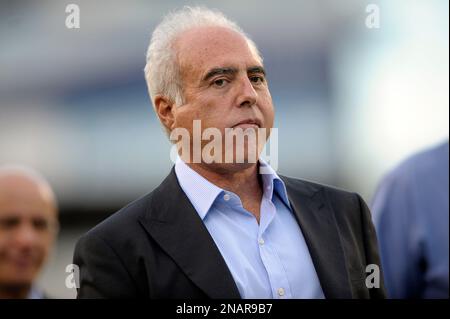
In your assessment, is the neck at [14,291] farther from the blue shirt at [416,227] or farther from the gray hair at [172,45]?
the blue shirt at [416,227]

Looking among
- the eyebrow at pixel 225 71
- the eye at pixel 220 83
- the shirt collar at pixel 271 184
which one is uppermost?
the eyebrow at pixel 225 71

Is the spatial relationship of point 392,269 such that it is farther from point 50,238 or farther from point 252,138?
point 50,238

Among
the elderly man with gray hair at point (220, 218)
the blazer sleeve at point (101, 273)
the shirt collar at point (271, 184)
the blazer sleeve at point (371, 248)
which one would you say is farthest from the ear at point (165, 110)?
the blazer sleeve at point (371, 248)

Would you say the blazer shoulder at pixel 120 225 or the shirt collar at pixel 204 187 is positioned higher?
the shirt collar at pixel 204 187

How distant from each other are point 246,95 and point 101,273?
459 mm

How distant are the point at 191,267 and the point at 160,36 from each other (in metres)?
0.55

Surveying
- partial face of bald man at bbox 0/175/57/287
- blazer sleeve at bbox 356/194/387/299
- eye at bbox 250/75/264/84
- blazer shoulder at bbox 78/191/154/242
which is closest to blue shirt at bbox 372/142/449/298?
blazer sleeve at bbox 356/194/387/299

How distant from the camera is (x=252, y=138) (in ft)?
4.54

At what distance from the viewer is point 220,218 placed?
1.40 metres

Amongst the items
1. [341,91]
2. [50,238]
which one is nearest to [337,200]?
[50,238]

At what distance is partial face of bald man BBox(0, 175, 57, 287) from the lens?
159cm

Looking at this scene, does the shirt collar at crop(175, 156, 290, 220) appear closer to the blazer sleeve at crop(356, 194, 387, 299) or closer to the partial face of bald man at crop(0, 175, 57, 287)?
the blazer sleeve at crop(356, 194, 387, 299)

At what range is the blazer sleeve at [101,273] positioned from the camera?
4.16 ft
